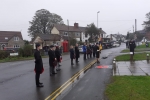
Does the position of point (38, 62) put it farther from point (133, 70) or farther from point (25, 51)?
point (25, 51)

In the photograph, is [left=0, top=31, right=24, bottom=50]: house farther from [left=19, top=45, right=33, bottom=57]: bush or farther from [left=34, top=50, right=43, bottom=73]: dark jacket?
[left=34, top=50, right=43, bottom=73]: dark jacket

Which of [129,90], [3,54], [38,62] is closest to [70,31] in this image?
[3,54]

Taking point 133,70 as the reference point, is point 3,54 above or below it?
above

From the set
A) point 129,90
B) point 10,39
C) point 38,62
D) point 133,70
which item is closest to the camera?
point 129,90

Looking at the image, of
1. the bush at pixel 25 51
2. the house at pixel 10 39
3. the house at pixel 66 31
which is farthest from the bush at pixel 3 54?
the house at pixel 66 31

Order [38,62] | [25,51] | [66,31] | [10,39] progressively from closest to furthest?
[38,62] → [25,51] → [10,39] → [66,31]

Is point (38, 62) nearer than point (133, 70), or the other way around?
point (38, 62)

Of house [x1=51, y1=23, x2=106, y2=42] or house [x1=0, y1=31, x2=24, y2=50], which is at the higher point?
house [x1=51, y1=23, x2=106, y2=42]

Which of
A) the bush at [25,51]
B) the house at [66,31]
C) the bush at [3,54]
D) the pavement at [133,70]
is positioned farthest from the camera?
the house at [66,31]

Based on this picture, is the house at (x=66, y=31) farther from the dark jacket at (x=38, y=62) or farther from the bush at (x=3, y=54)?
the dark jacket at (x=38, y=62)

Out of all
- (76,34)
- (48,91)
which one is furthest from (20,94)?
(76,34)

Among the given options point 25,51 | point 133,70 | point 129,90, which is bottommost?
point 129,90

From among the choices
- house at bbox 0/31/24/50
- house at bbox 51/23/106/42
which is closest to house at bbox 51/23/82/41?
house at bbox 51/23/106/42

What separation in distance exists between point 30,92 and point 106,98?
327 centimetres
